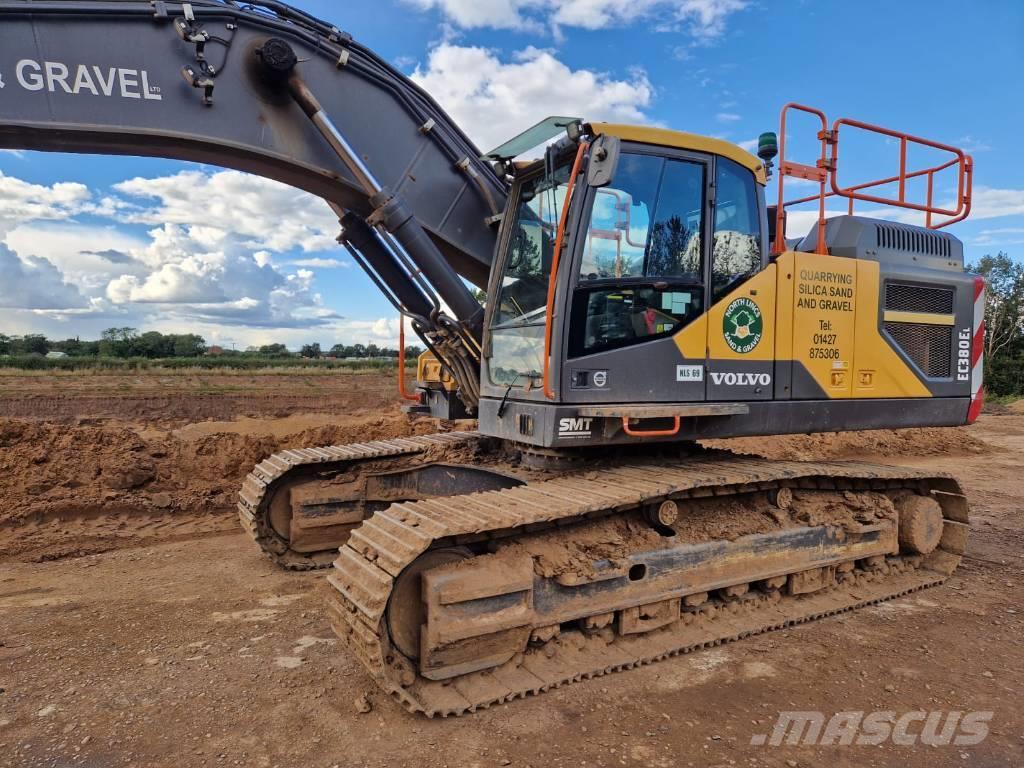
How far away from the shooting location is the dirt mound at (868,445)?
13.1 m

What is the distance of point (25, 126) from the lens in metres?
3.97

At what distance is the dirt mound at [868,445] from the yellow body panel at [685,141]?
7.75 meters

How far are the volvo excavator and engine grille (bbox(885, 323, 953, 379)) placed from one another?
0.03 metres

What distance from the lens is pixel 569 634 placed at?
4426 millimetres

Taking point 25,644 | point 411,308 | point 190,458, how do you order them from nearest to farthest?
point 25,644
point 411,308
point 190,458

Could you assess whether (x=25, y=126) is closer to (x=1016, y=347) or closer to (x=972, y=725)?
(x=972, y=725)

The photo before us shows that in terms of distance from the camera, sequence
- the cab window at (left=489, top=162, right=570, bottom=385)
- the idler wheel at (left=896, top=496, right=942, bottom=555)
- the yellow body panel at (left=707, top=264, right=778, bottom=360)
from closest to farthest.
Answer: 1. the cab window at (left=489, top=162, right=570, bottom=385)
2. the yellow body panel at (left=707, top=264, right=778, bottom=360)
3. the idler wheel at (left=896, top=496, right=942, bottom=555)

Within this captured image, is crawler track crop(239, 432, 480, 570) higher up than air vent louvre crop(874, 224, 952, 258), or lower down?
lower down

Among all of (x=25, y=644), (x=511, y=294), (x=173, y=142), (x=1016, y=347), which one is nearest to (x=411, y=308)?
(x=511, y=294)

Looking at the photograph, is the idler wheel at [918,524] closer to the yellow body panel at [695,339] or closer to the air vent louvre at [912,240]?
the air vent louvre at [912,240]

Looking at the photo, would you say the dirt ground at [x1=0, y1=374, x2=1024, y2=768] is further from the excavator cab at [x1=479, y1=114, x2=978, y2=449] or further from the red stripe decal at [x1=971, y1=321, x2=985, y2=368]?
the red stripe decal at [x1=971, y1=321, x2=985, y2=368]

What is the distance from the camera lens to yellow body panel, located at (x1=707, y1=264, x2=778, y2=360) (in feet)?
16.5

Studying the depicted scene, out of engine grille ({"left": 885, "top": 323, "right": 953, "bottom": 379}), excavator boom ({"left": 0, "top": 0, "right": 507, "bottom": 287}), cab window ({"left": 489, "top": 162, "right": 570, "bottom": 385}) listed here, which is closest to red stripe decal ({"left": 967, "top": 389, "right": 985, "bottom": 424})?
engine grille ({"left": 885, "top": 323, "right": 953, "bottom": 379})

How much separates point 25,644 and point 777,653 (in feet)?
15.9
